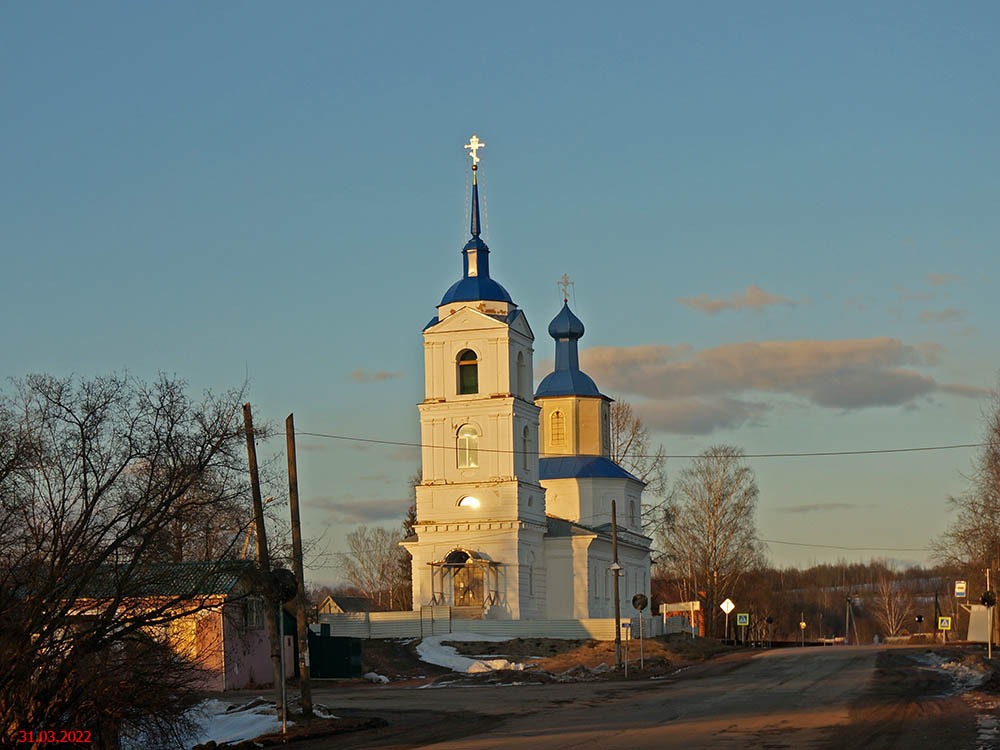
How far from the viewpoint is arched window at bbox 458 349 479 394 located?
202 feet

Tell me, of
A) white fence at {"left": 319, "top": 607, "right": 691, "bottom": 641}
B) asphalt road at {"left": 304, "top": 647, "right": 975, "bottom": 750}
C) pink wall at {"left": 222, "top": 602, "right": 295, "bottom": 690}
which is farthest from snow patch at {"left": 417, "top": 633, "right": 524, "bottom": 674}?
asphalt road at {"left": 304, "top": 647, "right": 975, "bottom": 750}

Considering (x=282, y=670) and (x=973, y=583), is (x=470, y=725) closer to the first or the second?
(x=282, y=670)

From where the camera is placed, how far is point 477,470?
6106 cm

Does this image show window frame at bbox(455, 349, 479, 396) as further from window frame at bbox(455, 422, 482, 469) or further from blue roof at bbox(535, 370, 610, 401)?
blue roof at bbox(535, 370, 610, 401)

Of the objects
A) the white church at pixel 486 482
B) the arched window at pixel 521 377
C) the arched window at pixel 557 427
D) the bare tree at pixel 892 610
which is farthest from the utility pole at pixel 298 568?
the bare tree at pixel 892 610

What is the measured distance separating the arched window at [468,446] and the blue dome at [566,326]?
14.0 m

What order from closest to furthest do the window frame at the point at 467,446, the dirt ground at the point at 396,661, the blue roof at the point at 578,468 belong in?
1. the dirt ground at the point at 396,661
2. the window frame at the point at 467,446
3. the blue roof at the point at 578,468

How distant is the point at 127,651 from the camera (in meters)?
21.2

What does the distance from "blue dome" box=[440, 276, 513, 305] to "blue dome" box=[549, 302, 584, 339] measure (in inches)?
430

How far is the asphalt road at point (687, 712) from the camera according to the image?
22.4 meters

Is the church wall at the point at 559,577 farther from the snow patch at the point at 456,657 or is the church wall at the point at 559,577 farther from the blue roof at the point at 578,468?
the snow patch at the point at 456,657

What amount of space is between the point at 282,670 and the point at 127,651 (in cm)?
444

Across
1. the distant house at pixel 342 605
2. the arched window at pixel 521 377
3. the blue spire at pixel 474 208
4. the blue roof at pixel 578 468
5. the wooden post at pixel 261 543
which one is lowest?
the distant house at pixel 342 605

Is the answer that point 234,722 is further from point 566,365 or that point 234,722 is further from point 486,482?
point 566,365
